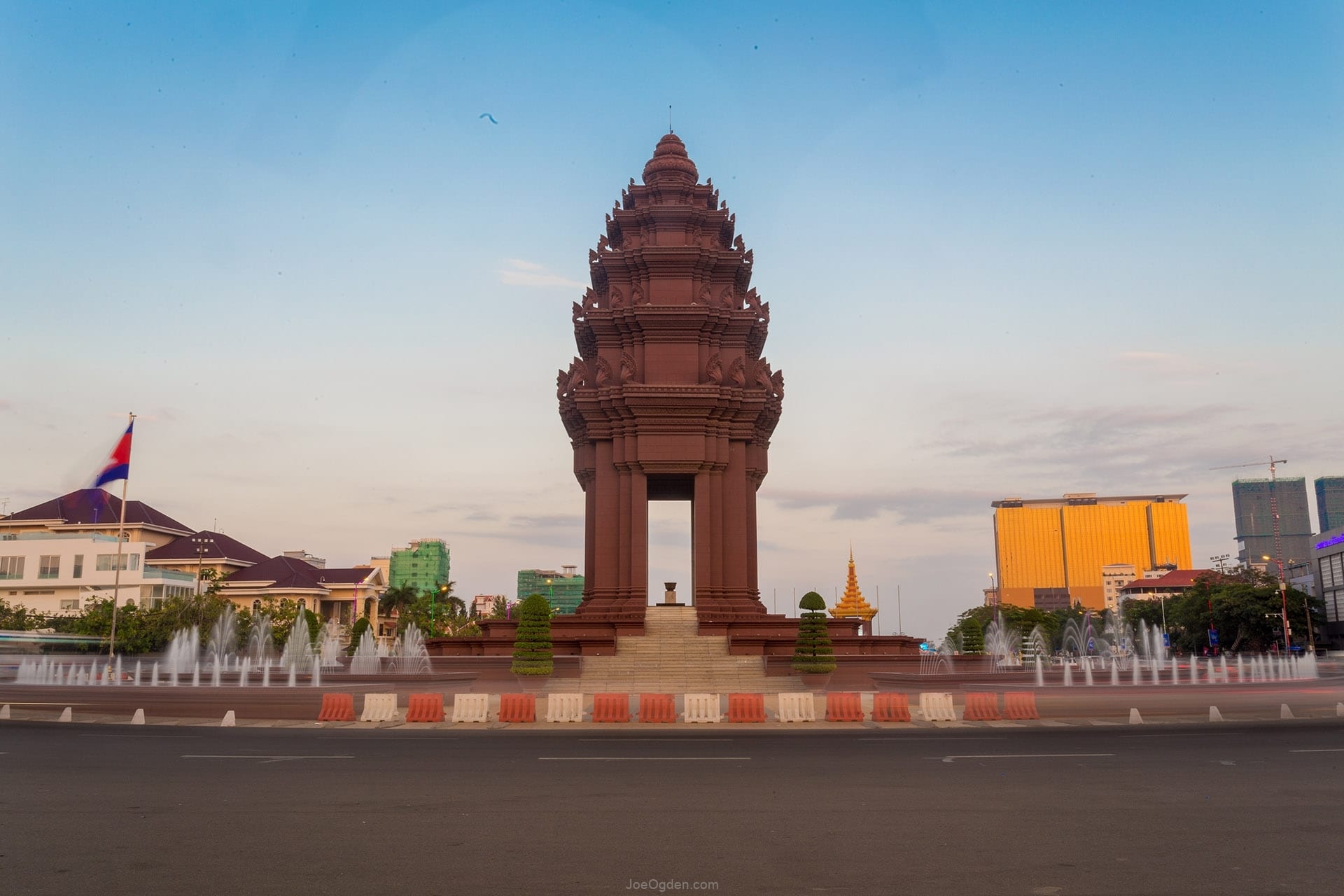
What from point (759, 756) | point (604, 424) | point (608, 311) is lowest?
point (759, 756)

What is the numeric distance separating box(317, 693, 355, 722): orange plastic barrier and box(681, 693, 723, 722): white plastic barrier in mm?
8849

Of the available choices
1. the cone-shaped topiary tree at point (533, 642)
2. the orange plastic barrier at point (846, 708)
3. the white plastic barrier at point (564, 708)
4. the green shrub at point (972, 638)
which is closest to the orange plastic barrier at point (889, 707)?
the orange plastic barrier at point (846, 708)

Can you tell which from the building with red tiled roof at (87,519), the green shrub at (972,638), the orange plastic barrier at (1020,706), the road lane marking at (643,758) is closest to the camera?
the road lane marking at (643,758)

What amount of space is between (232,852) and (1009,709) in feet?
69.6

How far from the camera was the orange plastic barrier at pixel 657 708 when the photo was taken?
2497 cm

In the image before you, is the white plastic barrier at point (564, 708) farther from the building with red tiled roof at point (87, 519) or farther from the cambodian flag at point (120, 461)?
the building with red tiled roof at point (87, 519)

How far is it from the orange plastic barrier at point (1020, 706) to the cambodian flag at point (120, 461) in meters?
36.6

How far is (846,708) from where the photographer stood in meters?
25.6

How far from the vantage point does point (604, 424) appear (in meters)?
39.7

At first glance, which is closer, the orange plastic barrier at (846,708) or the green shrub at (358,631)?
the orange plastic barrier at (846,708)

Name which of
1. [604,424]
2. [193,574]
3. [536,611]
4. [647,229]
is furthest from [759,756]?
[193,574]

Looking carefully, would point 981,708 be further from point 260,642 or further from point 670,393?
point 260,642

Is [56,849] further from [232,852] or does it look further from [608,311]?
[608,311]

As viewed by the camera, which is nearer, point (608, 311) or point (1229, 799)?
point (1229, 799)
